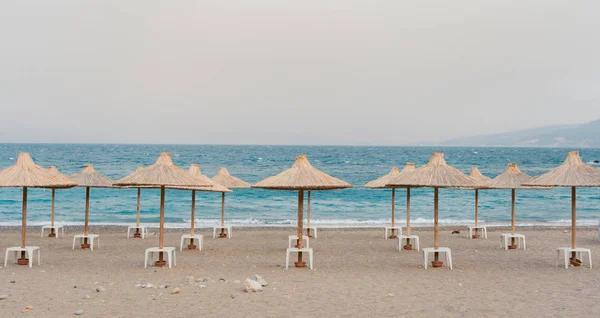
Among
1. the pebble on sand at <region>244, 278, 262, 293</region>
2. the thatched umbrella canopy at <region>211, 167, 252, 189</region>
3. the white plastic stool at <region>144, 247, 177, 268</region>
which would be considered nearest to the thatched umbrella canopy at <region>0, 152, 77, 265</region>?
the white plastic stool at <region>144, 247, 177, 268</region>

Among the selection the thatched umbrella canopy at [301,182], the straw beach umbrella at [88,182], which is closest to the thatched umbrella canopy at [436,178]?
the thatched umbrella canopy at [301,182]

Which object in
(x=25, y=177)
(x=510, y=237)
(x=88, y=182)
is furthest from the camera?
(x=510, y=237)

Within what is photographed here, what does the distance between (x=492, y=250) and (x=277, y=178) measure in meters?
5.31

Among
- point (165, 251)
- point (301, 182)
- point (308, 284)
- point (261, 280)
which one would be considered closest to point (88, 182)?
point (165, 251)

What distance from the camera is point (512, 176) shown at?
13320 mm

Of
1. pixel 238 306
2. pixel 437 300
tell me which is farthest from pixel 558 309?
pixel 238 306

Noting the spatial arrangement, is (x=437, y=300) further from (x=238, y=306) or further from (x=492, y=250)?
(x=492, y=250)

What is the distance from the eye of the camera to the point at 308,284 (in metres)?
8.59

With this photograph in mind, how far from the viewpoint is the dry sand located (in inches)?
277

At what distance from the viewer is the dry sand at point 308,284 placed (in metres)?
7.04

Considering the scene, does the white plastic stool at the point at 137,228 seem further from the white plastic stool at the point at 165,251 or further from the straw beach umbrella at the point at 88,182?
the white plastic stool at the point at 165,251

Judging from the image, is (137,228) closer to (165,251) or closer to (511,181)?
(165,251)

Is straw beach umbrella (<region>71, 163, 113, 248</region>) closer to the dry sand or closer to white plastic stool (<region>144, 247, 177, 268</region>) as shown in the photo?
the dry sand

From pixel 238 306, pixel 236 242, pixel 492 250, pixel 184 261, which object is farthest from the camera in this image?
pixel 236 242
